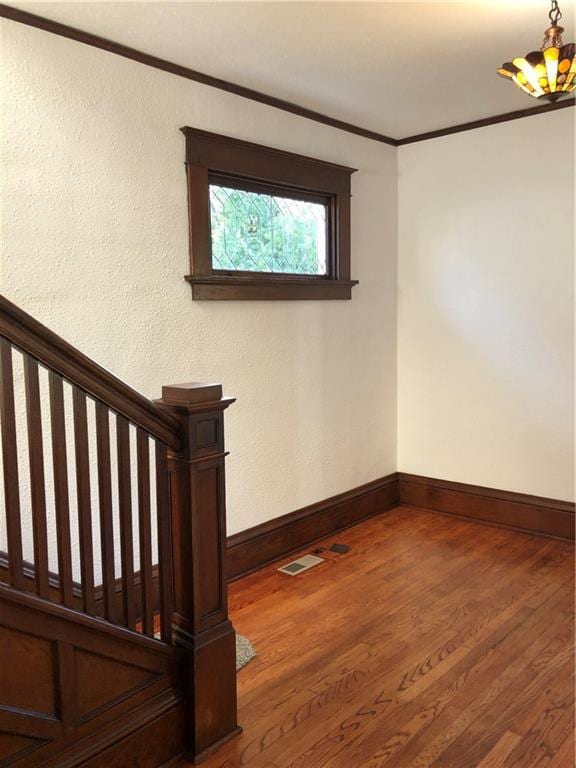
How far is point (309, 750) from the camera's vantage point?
2025 mm

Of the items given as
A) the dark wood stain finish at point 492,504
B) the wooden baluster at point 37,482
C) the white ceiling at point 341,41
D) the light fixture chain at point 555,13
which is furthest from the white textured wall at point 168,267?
the light fixture chain at point 555,13

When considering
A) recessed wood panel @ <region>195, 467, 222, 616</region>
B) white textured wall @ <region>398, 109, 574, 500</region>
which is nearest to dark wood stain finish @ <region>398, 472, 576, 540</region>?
white textured wall @ <region>398, 109, 574, 500</region>

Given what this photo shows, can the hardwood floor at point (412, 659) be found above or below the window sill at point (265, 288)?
below

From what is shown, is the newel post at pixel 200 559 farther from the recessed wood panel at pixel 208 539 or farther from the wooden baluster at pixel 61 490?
the wooden baluster at pixel 61 490

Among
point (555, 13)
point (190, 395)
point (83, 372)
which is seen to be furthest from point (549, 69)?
point (83, 372)

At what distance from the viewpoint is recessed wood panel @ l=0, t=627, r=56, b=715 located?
1.59 meters

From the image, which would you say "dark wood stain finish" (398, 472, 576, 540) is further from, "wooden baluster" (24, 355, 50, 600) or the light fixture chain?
"wooden baluster" (24, 355, 50, 600)

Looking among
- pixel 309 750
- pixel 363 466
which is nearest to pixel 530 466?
pixel 363 466

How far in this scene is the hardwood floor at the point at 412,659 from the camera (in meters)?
2.04

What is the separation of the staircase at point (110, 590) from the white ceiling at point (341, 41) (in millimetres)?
1522

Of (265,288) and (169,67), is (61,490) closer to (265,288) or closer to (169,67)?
(265,288)

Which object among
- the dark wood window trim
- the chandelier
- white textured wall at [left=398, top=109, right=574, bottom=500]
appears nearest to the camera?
the chandelier

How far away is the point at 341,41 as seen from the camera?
2715mm

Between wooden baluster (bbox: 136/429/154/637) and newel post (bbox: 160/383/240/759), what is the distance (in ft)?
0.33
